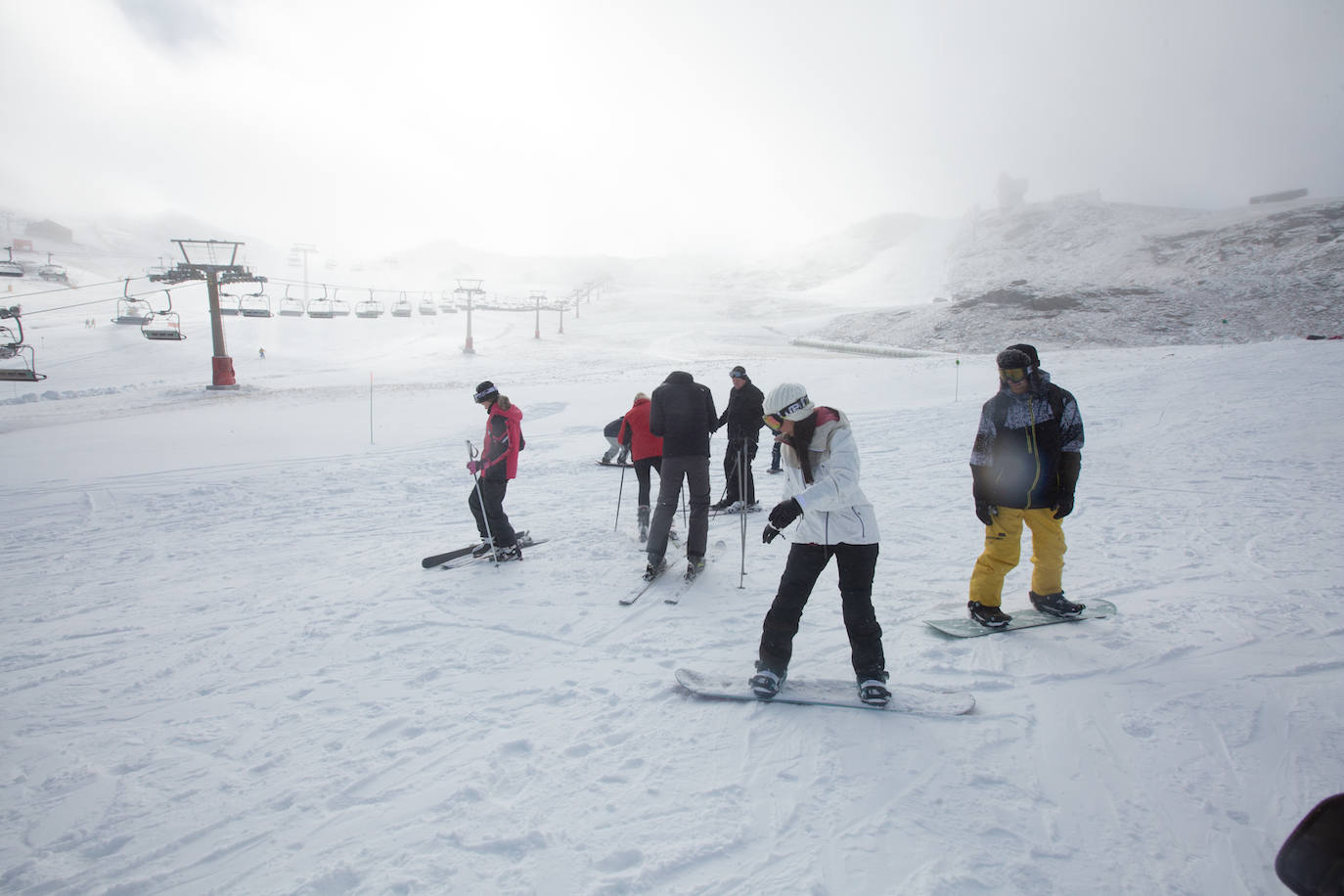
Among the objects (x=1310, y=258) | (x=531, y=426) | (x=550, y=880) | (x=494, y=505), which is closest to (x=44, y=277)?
(x=531, y=426)

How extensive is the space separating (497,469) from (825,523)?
12.3 ft

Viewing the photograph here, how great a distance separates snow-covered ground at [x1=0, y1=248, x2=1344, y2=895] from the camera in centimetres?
265

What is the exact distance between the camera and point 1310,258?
39.0 m

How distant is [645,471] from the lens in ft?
22.4

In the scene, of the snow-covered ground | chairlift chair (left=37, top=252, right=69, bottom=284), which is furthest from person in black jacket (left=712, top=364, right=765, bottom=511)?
chairlift chair (left=37, top=252, right=69, bottom=284)

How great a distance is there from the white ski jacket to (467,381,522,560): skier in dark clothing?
3.40 metres

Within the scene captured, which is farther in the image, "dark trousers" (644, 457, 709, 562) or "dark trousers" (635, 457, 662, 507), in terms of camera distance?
"dark trousers" (635, 457, 662, 507)

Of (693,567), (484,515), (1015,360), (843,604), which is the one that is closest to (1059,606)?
(1015,360)

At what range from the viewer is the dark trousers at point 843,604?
139 inches

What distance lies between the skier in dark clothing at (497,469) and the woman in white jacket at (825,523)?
131 inches

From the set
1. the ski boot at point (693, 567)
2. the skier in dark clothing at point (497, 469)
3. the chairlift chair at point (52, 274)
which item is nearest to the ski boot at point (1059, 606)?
the ski boot at point (693, 567)

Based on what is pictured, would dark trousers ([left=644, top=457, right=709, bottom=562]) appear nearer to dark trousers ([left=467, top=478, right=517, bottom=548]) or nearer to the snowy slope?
dark trousers ([left=467, top=478, right=517, bottom=548])

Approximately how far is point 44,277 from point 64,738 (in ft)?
261

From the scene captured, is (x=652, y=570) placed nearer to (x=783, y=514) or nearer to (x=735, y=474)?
(x=783, y=514)
